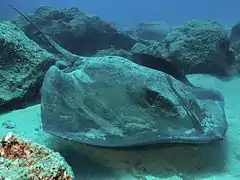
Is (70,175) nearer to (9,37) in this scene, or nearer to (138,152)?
(138,152)

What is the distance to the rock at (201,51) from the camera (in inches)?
264

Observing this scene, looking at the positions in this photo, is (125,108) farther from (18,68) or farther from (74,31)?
(74,31)

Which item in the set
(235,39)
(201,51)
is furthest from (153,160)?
(235,39)

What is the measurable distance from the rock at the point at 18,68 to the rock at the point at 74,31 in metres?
3.67

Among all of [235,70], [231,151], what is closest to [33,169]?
[231,151]

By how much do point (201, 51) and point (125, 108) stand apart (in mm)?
3940

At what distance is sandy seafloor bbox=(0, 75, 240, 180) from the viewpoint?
10.5 ft

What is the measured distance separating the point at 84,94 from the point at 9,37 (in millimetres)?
2208

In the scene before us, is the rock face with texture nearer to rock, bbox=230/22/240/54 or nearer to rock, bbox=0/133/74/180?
rock, bbox=0/133/74/180

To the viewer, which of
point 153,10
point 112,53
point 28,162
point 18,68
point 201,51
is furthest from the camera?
point 153,10

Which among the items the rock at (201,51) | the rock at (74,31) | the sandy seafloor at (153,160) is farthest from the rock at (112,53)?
the sandy seafloor at (153,160)

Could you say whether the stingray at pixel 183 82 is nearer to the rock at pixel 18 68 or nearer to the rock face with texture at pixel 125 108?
the rock face with texture at pixel 125 108

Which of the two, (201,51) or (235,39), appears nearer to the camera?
(201,51)

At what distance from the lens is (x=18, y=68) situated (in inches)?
197
